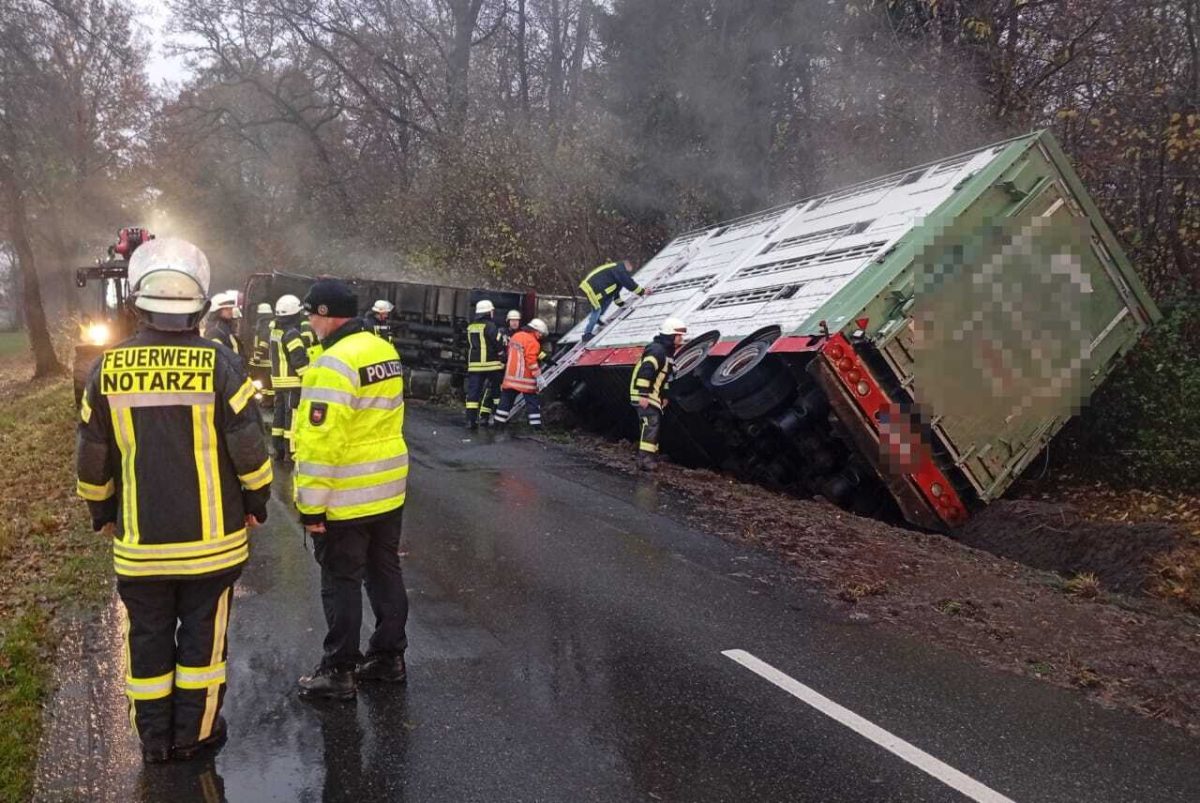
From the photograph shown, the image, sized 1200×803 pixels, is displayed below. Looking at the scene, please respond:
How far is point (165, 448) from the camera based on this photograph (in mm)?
3105

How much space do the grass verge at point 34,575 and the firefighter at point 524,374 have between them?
5.02 meters

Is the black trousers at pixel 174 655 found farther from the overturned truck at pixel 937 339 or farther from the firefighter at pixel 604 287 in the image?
the firefighter at pixel 604 287

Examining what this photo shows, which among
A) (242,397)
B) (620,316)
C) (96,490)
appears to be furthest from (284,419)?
(242,397)

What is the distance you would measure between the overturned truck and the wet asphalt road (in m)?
1.95

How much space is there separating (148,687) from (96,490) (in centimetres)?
72

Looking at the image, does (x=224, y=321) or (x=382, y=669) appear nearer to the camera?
(x=382, y=669)

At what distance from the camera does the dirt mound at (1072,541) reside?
20.4 ft

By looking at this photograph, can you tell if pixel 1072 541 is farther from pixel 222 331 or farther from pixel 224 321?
pixel 224 321

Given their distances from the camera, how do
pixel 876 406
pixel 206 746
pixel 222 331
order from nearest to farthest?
1. pixel 206 746
2. pixel 876 406
3. pixel 222 331

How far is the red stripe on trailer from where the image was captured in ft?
22.5

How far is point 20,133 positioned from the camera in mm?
19766

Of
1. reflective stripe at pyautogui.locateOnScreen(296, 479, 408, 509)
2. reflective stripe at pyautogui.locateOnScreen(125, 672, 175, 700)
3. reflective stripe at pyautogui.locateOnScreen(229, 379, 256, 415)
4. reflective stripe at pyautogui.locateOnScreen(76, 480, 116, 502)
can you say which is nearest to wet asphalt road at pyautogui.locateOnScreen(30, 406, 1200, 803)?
reflective stripe at pyautogui.locateOnScreen(125, 672, 175, 700)

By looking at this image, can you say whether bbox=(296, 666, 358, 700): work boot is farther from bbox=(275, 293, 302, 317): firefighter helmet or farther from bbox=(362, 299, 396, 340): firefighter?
bbox=(362, 299, 396, 340): firefighter

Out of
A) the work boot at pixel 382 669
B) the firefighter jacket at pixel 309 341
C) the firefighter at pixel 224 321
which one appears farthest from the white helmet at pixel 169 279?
the firefighter jacket at pixel 309 341
